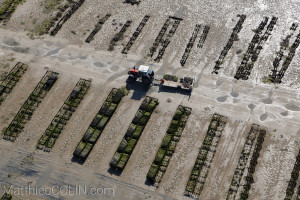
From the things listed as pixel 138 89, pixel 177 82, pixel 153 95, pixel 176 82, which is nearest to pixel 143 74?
pixel 138 89

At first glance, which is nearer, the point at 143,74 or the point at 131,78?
the point at 143,74

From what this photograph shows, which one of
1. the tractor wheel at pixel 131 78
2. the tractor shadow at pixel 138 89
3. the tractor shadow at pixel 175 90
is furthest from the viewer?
the tractor wheel at pixel 131 78

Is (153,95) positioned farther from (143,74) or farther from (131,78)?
(131,78)

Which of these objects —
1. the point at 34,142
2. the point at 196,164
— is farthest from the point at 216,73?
the point at 34,142

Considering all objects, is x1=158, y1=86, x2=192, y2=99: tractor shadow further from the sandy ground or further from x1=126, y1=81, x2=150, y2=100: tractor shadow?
x1=126, y1=81, x2=150, y2=100: tractor shadow

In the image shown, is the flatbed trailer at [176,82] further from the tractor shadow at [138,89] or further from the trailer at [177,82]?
the tractor shadow at [138,89]

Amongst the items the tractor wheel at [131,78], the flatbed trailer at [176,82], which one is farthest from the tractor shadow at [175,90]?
the tractor wheel at [131,78]
